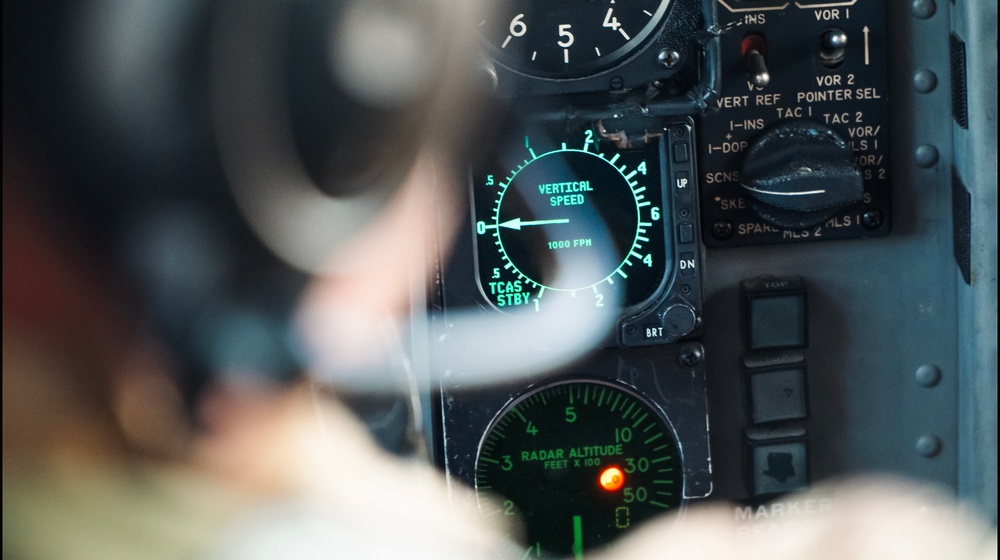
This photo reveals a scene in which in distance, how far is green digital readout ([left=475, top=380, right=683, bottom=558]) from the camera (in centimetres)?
172

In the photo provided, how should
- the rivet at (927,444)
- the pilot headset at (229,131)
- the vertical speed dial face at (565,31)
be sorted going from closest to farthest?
the vertical speed dial face at (565,31) → the pilot headset at (229,131) → the rivet at (927,444)

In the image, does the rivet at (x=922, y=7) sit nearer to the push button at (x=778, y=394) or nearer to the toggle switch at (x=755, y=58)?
the toggle switch at (x=755, y=58)

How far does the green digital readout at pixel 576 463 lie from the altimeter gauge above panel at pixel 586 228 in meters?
0.12

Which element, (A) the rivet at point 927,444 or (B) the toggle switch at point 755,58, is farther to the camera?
(A) the rivet at point 927,444

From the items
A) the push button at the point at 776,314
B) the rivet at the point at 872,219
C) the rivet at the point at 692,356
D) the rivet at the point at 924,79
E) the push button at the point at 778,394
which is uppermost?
the rivet at the point at 924,79

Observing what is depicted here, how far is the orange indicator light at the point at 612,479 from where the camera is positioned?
5.66 feet

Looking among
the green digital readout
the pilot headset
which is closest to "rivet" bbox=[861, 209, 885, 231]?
the green digital readout

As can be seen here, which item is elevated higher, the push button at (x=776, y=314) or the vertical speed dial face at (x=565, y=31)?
the vertical speed dial face at (x=565, y=31)

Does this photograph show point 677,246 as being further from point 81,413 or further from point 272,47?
point 81,413

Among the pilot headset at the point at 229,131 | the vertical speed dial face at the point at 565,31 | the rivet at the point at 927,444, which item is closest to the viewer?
the vertical speed dial face at the point at 565,31

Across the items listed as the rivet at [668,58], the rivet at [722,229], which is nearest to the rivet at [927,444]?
the rivet at [722,229]

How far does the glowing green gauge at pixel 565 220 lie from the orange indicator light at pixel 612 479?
0.79 ft

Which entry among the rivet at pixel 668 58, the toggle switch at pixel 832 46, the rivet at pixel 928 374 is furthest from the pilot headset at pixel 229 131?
the rivet at pixel 928 374

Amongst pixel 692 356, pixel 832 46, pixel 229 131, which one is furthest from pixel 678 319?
pixel 229 131
